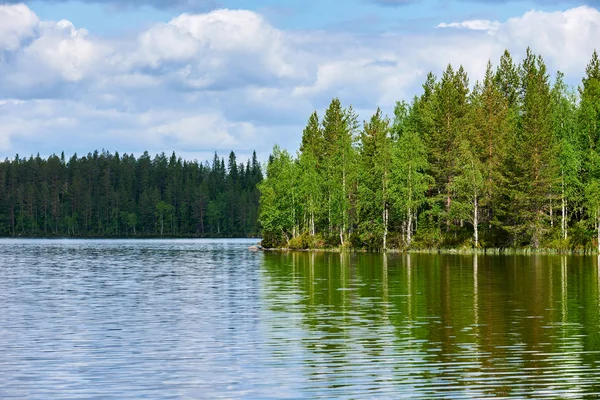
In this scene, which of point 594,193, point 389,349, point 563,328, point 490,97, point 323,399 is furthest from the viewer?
point 490,97

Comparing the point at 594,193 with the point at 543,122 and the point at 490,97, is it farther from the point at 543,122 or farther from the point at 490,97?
the point at 490,97

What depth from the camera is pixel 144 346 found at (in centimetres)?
2823

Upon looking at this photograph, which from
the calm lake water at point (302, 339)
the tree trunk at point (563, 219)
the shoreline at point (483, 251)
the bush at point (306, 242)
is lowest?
the calm lake water at point (302, 339)

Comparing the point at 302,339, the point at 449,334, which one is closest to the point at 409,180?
the point at 449,334

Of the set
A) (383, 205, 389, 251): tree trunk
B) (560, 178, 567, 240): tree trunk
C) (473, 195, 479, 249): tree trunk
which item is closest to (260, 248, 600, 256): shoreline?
(383, 205, 389, 251): tree trunk

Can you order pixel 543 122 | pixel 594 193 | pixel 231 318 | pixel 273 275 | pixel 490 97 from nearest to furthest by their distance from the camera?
pixel 231 318
pixel 273 275
pixel 594 193
pixel 543 122
pixel 490 97

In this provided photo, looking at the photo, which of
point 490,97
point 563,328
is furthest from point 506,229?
point 563,328

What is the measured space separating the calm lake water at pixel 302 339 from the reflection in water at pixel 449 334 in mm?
64

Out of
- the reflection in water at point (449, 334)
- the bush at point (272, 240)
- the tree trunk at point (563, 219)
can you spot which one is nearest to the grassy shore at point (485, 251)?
the tree trunk at point (563, 219)

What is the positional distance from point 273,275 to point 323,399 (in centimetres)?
4580

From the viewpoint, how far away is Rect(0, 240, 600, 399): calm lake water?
21.5 meters

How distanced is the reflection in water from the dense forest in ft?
154

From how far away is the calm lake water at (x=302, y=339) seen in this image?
70.4 feet

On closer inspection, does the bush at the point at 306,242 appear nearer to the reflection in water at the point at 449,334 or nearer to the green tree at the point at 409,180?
the green tree at the point at 409,180
